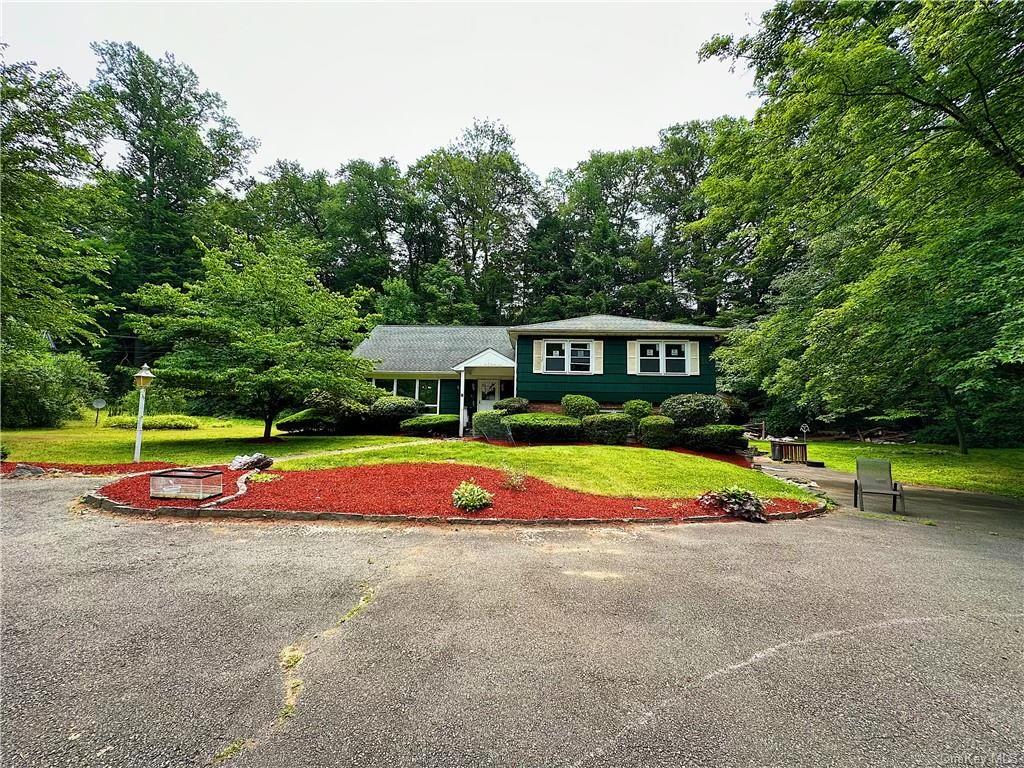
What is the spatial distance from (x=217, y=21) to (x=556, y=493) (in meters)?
11.5

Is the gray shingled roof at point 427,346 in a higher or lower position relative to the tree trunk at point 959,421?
higher

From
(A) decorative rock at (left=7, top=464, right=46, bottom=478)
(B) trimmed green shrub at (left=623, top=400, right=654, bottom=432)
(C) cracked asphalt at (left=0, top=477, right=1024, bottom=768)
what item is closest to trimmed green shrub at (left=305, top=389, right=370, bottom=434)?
(A) decorative rock at (left=7, top=464, right=46, bottom=478)

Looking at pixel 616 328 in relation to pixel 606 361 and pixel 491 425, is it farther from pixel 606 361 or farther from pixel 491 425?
pixel 491 425

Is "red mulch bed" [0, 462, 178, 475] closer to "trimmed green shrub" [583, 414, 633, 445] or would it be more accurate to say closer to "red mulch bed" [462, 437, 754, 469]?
"red mulch bed" [462, 437, 754, 469]

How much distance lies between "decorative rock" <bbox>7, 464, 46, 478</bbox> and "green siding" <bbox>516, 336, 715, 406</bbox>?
13.2 meters

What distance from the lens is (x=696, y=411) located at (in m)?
13.6

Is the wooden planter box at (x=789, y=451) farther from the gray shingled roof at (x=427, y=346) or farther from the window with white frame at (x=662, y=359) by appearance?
the gray shingled roof at (x=427, y=346)

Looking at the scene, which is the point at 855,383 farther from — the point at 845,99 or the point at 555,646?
the point at 555,646

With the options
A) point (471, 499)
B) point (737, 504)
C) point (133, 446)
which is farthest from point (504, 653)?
point (133, 446)

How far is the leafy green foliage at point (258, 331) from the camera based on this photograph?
12.3m

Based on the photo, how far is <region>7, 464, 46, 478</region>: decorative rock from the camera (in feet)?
27.8

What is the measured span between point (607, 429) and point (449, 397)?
27.8 ft

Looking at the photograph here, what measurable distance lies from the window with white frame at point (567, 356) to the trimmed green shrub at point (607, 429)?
3236 millimetres

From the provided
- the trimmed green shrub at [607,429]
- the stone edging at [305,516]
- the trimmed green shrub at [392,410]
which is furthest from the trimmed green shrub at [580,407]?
the stone edging at [305,516]
